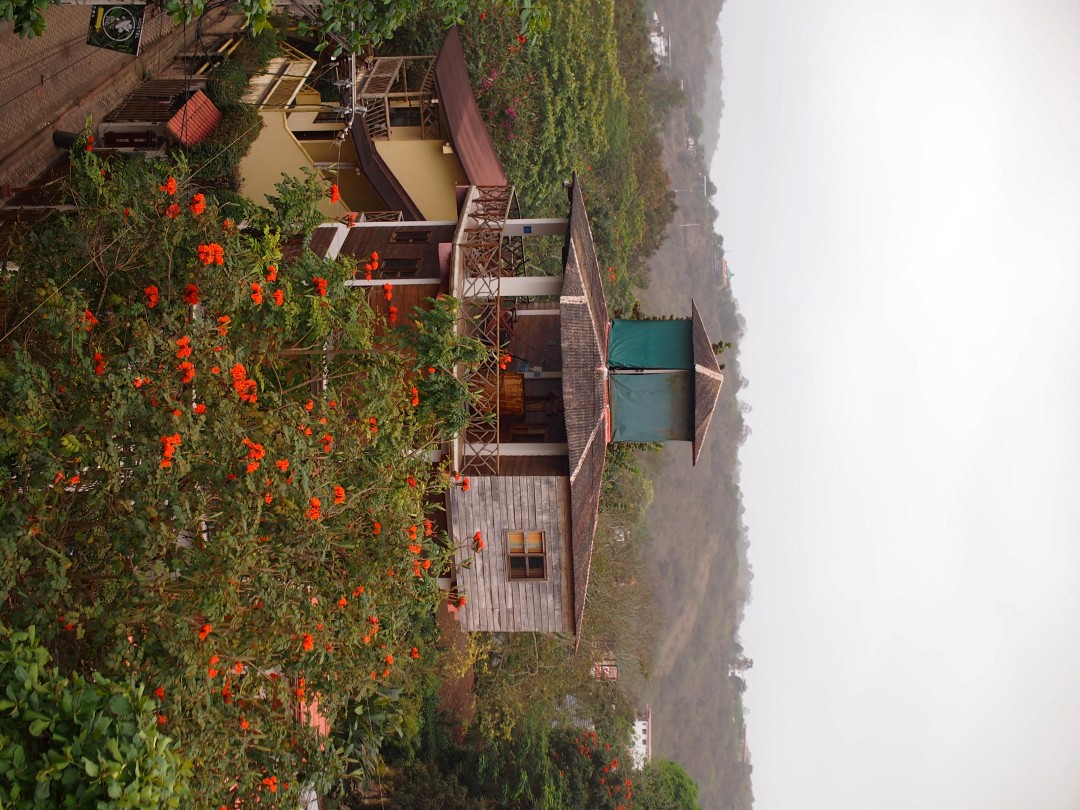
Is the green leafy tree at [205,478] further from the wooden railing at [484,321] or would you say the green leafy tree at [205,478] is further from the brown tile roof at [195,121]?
the brown tile roof at [195,121]

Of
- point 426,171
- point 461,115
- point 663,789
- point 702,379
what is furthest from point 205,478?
point 663,789

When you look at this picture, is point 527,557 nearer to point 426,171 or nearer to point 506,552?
point 506,552

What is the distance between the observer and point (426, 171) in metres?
21.9

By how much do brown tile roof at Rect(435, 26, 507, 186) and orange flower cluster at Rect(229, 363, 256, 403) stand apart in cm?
1275

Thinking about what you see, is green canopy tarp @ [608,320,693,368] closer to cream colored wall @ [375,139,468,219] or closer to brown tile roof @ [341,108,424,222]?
brown tile roof @ [341,108,424,222]

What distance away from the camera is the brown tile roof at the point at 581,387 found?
15.3m

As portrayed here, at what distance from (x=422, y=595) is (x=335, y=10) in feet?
26.4

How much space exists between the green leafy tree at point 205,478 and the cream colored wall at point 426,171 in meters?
10.4

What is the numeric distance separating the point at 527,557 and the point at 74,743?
1052 centimetres

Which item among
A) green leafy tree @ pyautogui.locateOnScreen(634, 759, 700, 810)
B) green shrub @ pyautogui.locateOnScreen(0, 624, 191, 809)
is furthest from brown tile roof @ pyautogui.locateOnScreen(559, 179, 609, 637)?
green leafy tree @ pyautogui.locateOnScreen(634, 759, 700, 810)

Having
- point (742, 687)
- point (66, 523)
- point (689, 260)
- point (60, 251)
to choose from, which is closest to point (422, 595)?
point (66, 523)

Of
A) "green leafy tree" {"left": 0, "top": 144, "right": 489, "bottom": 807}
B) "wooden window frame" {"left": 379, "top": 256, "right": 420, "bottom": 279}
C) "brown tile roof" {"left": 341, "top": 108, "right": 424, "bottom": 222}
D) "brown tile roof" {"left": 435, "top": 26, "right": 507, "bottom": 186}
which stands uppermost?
"brown tile roof" {"left": 435, "top": 26, "right": 507, "bottom": 186}

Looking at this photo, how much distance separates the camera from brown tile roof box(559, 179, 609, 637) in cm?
1530

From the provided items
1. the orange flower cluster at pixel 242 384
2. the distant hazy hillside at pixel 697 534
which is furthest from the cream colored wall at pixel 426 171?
the distant hazy hillside at pixel 697 534
